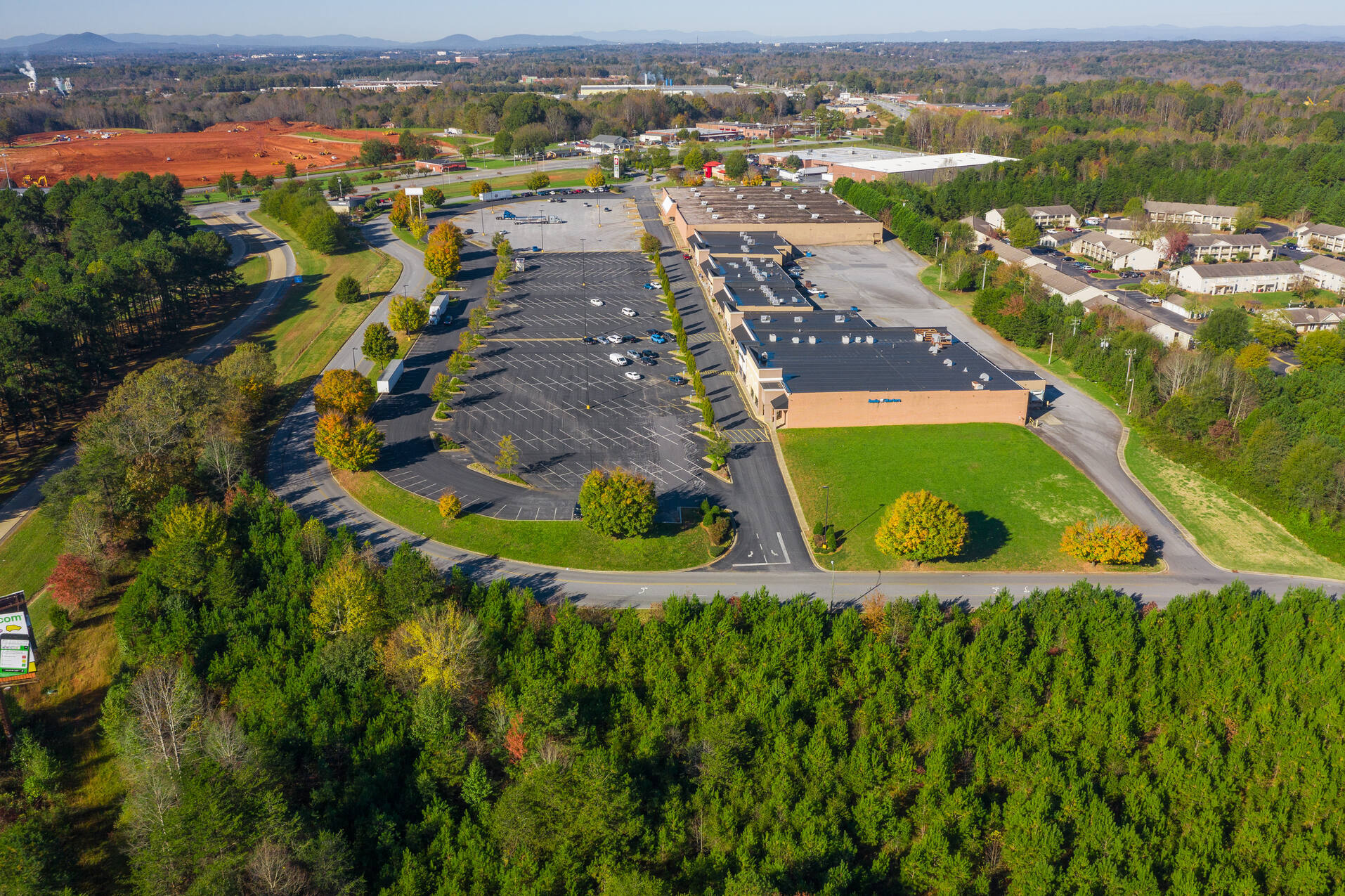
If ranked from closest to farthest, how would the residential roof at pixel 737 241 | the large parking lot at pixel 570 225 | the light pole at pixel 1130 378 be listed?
the light pole at pixel 1130 378, the residential roof at pixel 737 241, the large parking lot at pixel 570 225

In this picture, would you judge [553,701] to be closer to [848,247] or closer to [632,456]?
[632,456]

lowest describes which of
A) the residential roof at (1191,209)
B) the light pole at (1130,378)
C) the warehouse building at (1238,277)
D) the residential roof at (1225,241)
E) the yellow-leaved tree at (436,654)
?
the yellow-leaved tree at (436,654)

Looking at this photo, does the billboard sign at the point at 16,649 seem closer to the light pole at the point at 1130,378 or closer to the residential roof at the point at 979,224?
the light pole at the point at 1130,378

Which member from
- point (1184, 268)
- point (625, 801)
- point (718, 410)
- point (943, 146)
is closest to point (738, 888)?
point (625, 801)

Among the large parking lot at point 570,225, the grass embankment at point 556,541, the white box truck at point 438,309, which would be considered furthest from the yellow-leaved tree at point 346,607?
the large parking lot at point 570,225

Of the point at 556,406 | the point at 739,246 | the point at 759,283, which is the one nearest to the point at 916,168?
the point at 739,246

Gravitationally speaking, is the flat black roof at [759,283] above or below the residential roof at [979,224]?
below

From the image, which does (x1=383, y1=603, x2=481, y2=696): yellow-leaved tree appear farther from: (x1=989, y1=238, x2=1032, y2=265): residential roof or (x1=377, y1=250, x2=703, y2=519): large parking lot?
(x1=989, y1=238, x2=1032, y2=265): residential roof
